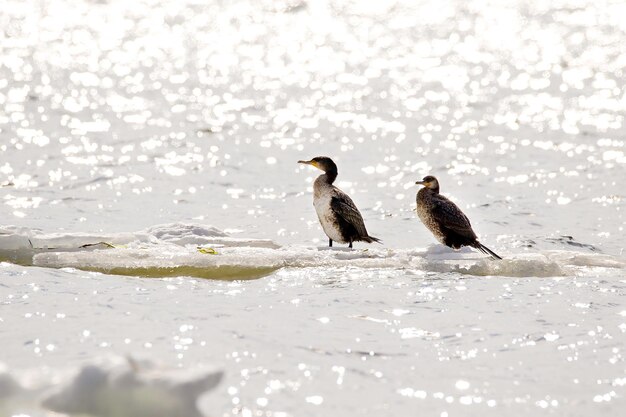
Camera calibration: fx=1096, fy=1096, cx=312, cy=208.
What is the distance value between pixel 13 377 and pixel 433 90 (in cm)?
2410

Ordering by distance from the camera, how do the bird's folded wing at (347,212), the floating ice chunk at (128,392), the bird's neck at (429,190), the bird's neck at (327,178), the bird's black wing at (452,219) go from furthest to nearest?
the bird's neck at (327,178) → the bird's neck at (429,190) → the bird's folded wing at (347,212) → the bird's black wing at (452,219) → the floating ice chunk at (128,392)

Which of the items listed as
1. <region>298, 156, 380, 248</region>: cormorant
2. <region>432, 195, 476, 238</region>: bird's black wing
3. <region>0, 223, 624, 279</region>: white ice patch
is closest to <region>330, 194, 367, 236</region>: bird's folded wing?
<region>298, 156, 380, 248</region>: cormorant

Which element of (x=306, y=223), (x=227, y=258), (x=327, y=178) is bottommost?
(x=306, y=223)

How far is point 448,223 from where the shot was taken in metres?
11.4

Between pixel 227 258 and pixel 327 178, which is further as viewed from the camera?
pixel 327 178

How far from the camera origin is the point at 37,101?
26.7m

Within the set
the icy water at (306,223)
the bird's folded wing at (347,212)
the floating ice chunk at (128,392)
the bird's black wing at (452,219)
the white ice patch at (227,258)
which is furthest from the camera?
the bird's folded wing at (347,212)

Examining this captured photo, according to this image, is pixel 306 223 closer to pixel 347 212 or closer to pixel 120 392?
pixel 347 212

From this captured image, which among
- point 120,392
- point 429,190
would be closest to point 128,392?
point 120,392

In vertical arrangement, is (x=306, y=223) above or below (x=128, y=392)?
below

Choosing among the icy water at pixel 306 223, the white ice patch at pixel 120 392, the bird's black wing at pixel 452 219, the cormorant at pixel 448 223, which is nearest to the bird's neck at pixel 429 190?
the cormorant at pixel 448 223

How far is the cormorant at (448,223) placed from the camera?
447 inches

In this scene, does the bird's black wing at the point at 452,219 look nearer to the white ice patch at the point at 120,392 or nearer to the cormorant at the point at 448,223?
the cormorant at the point at 448,223

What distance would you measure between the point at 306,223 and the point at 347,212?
10.5ft
